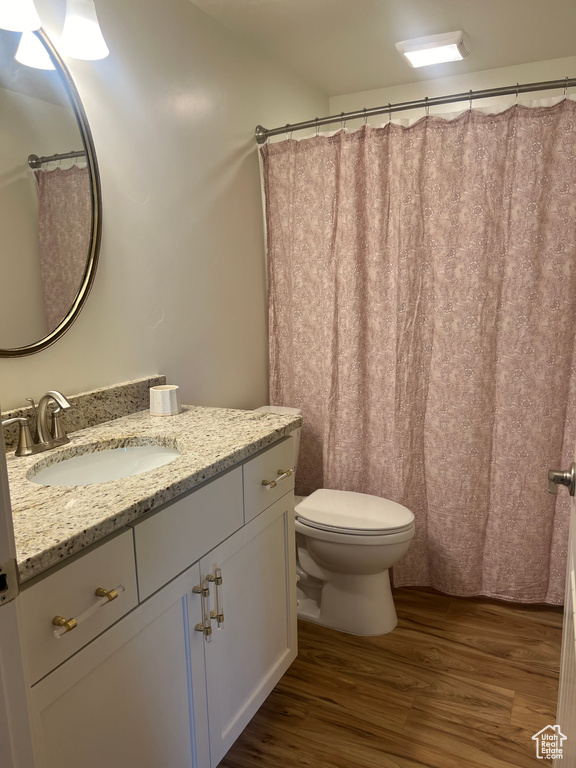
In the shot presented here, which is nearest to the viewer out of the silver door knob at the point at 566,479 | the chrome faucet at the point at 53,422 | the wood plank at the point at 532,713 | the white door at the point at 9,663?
the white door at the point at 9,663

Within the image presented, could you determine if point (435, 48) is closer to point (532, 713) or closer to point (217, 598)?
point (217, 598)

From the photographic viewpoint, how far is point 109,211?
70.0 inches

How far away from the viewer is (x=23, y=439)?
1.45m

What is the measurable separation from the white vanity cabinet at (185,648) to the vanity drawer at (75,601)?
0.6 inches

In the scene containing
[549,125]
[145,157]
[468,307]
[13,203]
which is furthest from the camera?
[468,307]

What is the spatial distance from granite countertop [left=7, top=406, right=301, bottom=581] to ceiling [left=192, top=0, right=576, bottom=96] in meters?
1.52

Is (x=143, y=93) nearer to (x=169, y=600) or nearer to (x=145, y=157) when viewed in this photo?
(x=145, y=157)

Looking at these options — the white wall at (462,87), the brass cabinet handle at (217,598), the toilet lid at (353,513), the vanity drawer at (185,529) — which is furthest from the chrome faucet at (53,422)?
the white wall at (462,87)

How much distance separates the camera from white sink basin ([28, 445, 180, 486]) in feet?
4.84

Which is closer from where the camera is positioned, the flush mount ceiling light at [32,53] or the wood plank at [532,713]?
the flush mount ceiling light at [32,53]

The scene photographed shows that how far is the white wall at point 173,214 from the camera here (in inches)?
68.2

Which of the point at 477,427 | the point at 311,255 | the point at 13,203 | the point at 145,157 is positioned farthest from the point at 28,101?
the point at 477,427

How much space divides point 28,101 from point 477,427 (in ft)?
6.14

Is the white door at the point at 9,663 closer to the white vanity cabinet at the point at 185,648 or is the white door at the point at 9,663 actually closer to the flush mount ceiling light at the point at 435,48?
the white vanity cabinet at the point at 185,648
